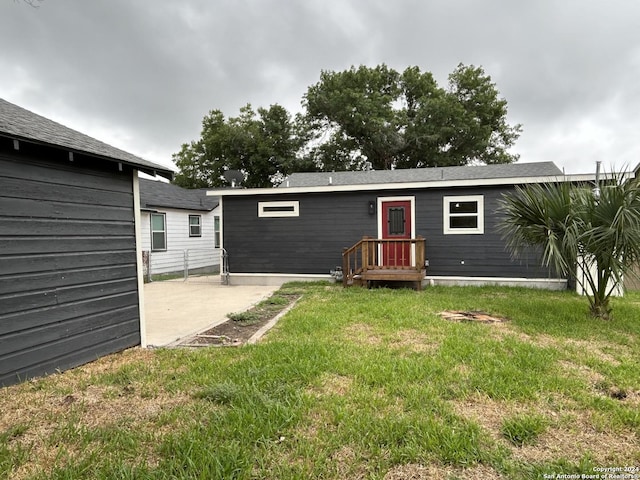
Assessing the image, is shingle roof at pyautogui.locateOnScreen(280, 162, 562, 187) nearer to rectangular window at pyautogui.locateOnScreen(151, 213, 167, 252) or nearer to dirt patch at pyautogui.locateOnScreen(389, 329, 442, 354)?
rectangular window at pyautogui.locateOnScreen(151, 213, 167, 252)

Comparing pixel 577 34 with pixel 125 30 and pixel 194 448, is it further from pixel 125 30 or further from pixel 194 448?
pixel 194 448

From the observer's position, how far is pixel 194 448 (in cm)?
202

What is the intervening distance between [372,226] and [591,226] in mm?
4883

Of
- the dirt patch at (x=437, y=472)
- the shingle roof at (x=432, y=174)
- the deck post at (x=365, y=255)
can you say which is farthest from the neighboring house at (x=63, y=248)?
the shingle roof at (x=432, y=174)

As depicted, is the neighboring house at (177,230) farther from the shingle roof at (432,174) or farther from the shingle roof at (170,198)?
the shingle roof at (432,174)

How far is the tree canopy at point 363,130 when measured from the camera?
22766 mm

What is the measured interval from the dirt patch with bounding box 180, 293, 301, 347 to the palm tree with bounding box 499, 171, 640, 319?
4.16m

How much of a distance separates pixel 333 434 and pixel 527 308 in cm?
482

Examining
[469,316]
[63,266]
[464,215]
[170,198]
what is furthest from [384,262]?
[170,198]

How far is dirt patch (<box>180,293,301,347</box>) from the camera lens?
430cm

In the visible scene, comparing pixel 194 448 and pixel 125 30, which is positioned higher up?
pixel 125 30

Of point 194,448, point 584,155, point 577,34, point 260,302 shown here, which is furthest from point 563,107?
point 194,448

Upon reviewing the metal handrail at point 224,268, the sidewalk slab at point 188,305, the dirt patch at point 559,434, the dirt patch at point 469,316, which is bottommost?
the sidewalk slab at point 188,305

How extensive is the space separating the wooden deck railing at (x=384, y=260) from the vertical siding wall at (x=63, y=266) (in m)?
5.08
